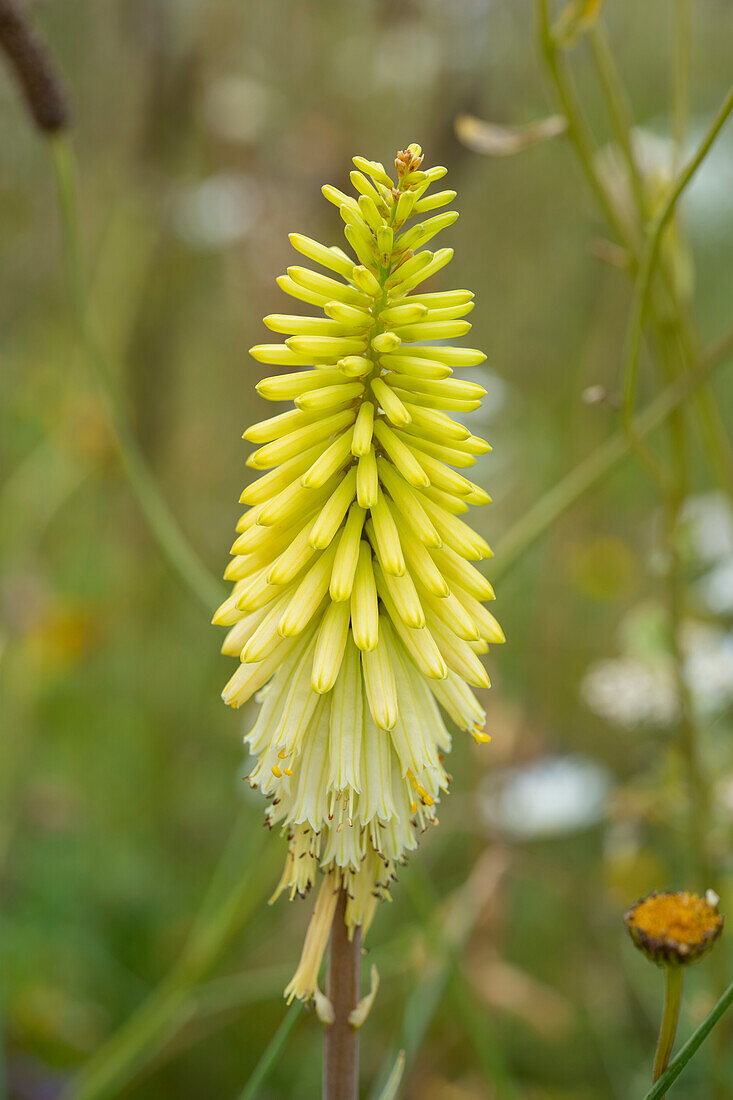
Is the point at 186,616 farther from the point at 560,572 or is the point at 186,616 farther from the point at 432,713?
the point at 432,713

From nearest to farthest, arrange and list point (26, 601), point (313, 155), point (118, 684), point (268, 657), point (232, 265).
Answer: point (268, 657), point (26, 601), point (313, 155), point (118, 684), point (232, 265)

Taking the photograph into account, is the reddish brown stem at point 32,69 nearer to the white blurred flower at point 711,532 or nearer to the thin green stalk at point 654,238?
the thin green stalk at point 654,238

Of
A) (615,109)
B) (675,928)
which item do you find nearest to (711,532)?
(615,109)

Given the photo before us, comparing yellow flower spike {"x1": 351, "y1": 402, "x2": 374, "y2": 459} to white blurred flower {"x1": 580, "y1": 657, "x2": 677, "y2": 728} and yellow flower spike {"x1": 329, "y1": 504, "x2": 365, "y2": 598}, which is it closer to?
yellow flower spike {"x1": 329, "y1": 504, "x2": 365, "y2": 598}

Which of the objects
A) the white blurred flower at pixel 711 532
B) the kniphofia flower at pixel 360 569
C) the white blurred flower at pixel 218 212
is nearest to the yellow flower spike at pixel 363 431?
the kniphofia flower at pixel 360 569

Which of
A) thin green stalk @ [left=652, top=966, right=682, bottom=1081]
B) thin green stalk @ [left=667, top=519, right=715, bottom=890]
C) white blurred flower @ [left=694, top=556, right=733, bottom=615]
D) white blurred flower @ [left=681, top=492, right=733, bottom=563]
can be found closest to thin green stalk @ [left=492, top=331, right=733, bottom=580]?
thin green stalk @ [left=667, top=519, right=715, bottom=890]

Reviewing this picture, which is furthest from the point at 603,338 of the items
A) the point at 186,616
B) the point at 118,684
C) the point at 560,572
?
the point at 118,684
